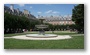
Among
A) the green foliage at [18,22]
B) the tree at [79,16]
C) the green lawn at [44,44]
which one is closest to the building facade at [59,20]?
the tree at [79,16]

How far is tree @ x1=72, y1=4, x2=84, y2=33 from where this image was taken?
1137 centimetres

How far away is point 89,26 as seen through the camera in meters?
10.9

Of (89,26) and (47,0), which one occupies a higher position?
(47,0)

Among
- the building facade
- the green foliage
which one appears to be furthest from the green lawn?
the building facade

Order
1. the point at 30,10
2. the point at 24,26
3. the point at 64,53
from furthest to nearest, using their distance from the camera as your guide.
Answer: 1. the point at 24,26
2. the point at 30,10
3. the point at 64,53

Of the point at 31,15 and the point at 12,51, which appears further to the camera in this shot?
the point at 31,15

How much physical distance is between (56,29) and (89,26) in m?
1.85

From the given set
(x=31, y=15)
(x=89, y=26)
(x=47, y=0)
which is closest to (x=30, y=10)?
(x=31, y=15)

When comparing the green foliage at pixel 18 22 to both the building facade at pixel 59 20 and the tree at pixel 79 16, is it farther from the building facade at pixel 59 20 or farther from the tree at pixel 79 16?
the tree at pixel 79 16

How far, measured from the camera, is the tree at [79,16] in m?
11.4

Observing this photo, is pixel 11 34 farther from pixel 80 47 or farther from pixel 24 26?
pixel 80 47

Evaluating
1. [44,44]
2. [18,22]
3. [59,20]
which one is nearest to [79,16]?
[59,20]

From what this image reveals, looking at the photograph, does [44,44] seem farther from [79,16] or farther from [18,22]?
[79,16]

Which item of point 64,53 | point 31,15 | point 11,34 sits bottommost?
point 64,53
